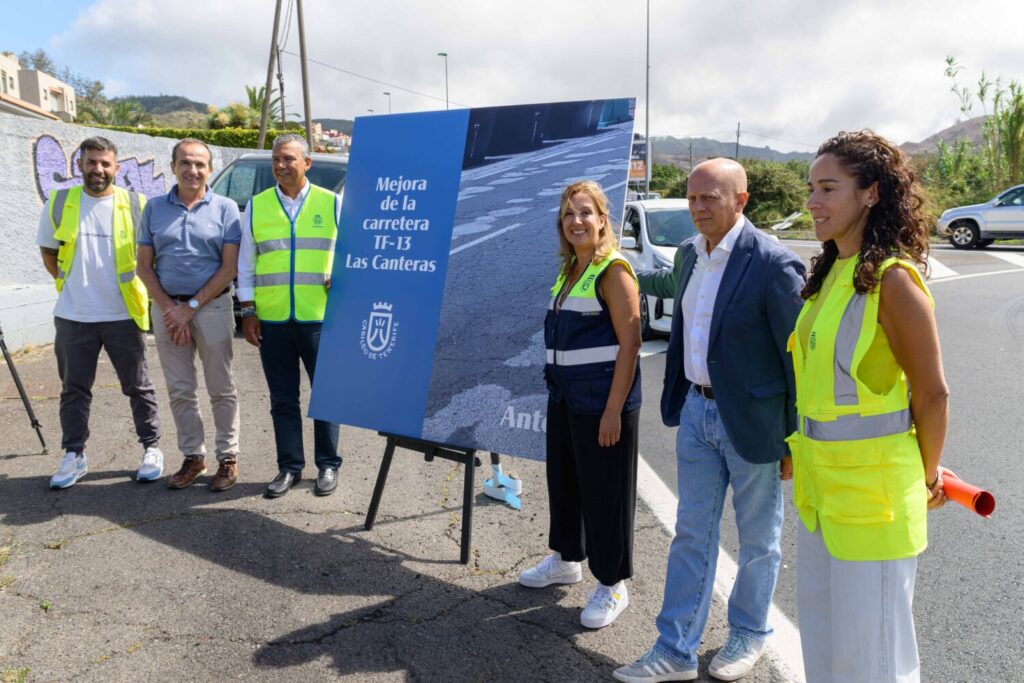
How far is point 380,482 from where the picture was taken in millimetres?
4262

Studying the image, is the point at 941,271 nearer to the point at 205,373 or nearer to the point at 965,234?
the point at 965,234

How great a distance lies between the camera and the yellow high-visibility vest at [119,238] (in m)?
4.95

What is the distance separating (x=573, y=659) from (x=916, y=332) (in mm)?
1918

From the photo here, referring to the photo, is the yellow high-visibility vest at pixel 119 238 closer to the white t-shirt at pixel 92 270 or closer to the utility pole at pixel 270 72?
the white t-shirt at pixel 92 270

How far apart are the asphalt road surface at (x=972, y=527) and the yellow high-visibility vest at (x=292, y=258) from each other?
2.65 m

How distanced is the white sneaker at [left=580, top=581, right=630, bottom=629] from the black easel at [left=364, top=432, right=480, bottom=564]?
0.78m

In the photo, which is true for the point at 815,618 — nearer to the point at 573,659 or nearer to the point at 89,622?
the point at 573,659

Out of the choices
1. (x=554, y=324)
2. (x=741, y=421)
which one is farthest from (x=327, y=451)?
(x=741, y=421)

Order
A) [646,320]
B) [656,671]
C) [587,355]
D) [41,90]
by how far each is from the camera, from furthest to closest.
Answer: [41,90]
[646,320]
[587,355]
[656,671]

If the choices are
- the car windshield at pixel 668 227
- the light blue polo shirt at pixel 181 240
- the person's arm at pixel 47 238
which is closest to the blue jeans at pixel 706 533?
the light blue polo shirt at pixel 181 240

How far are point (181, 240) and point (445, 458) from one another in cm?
223

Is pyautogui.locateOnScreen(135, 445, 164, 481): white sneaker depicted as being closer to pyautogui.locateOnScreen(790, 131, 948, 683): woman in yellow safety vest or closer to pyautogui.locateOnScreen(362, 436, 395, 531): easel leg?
pyautogui.locateOnScreen(362, 436, 395, 531): easel leg

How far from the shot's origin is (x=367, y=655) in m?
3.18

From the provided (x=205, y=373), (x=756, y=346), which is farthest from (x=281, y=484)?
(x=756, y=346)
